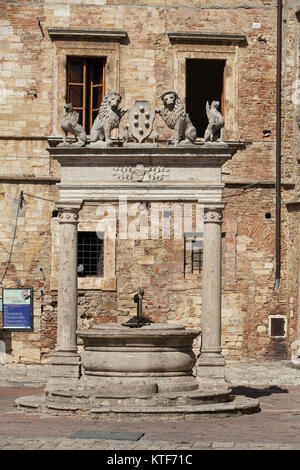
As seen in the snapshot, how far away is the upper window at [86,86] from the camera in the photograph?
946 inches

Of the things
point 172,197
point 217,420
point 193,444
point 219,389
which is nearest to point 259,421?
point 217,420

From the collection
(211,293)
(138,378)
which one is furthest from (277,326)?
(138,378)

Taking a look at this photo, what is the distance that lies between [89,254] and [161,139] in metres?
3.04

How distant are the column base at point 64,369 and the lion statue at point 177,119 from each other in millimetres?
3470

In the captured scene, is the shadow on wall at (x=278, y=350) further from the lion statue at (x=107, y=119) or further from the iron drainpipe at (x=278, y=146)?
the lion statue at (x=107, y=119)

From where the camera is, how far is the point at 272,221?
79.5 feet

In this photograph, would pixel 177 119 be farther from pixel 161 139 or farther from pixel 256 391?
pixel 161 139

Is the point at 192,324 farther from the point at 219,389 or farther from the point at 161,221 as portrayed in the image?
the point at 219,389

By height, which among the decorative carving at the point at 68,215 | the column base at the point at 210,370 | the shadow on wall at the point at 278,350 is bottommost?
the shadow on wall at the point at 278,350

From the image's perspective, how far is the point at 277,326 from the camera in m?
24.1

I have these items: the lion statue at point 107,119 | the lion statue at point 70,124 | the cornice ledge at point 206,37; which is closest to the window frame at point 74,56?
the cornice ledge at point 206,37

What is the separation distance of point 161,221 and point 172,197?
27.0 feet

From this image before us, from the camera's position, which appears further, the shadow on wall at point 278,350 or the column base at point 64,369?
the shadow on wall at point 278,350

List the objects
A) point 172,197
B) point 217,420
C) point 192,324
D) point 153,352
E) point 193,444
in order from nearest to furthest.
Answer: point 193,444 < point 217,420 < point 153,352 < point 172,197 < point 192,324
